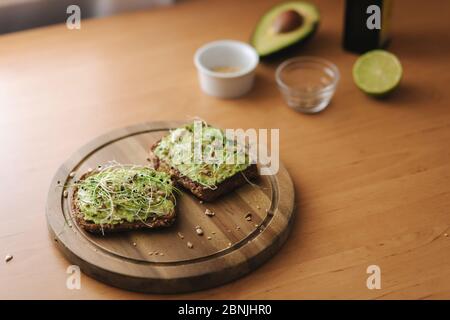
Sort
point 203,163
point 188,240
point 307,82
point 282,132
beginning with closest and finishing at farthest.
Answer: point 188,240 < point 203,163 < point 282,132 < point 307,82

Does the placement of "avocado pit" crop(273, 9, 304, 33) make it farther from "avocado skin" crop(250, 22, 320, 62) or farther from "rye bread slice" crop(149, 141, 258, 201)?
"rye bread slice" crop(149, 141, 258, 201)

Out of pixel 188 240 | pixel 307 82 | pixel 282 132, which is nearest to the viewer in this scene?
pixel 188 240

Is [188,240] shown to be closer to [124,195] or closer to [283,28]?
[124,195]

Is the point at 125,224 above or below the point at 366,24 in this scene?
below

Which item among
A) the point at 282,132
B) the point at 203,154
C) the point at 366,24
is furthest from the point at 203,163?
the point at 366,24
